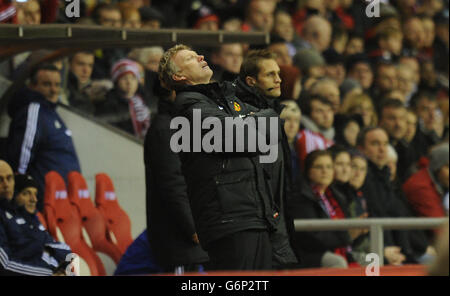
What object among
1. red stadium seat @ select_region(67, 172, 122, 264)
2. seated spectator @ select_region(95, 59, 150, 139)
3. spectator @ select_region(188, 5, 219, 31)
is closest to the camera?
red stadium seat @ select_region(67, 172, 122, 264)

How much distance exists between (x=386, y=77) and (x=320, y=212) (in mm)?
5121

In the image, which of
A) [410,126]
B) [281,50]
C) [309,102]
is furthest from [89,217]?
[410,126]

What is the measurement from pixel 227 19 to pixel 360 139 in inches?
102

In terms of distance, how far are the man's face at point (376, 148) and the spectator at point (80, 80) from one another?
9.15ft

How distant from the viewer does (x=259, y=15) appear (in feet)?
43.9

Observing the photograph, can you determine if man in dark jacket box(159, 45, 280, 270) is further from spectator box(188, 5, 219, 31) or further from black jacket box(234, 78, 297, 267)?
spectator box(188, 5, 219, 31)

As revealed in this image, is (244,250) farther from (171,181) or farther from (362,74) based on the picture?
(362,74)

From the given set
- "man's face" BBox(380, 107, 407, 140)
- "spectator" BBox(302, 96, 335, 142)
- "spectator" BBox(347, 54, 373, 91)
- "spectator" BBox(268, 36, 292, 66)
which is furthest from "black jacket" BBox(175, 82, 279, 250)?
"spectator" BBox(347, 54, 373, 91)

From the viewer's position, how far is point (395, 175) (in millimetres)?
11836

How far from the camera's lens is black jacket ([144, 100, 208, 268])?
730 centimetres

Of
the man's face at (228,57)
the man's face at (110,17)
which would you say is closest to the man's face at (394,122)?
the man's face at (228,57)

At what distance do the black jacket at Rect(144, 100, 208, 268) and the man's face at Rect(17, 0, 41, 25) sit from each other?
2.28 m

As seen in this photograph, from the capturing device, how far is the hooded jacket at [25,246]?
7.43 m
